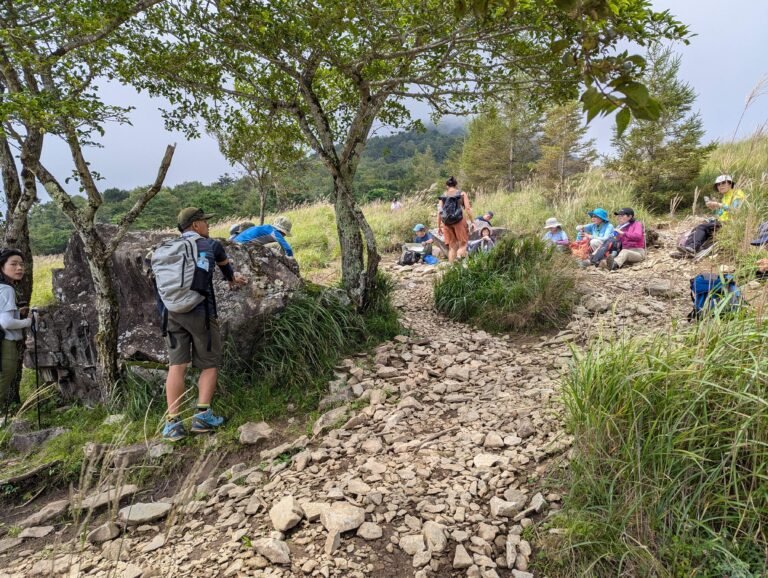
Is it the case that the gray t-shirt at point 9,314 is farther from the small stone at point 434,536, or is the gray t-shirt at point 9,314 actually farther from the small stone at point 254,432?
the small stone at point 434,536

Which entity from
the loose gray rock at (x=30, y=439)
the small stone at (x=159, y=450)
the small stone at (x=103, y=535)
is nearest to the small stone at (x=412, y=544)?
the small stone at (x=103, y=535)

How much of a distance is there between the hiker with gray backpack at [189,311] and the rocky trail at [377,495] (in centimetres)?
53

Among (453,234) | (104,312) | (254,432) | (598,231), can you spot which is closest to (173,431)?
(254,432)

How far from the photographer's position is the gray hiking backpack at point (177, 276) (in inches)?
133

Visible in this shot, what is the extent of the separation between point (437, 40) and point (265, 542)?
4442 millimetres

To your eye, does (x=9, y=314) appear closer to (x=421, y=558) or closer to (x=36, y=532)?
(x=36, y=532)

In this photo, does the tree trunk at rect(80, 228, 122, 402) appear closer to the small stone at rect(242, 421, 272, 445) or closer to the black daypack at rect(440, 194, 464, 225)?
the small stone at rect(242, 421, 272, 445)

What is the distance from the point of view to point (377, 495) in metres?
2.38

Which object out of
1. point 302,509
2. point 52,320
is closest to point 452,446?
point 302,509

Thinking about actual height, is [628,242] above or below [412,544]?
above

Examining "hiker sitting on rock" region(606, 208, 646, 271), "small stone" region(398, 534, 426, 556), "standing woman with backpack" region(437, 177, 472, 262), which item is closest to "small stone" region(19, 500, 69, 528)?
"small stone" region(398, 534, 426, 556)

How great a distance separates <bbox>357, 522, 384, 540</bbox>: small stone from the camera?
2.11 meters

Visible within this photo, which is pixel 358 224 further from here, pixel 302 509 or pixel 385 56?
pixel 302 509

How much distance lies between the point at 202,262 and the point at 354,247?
1.84m
